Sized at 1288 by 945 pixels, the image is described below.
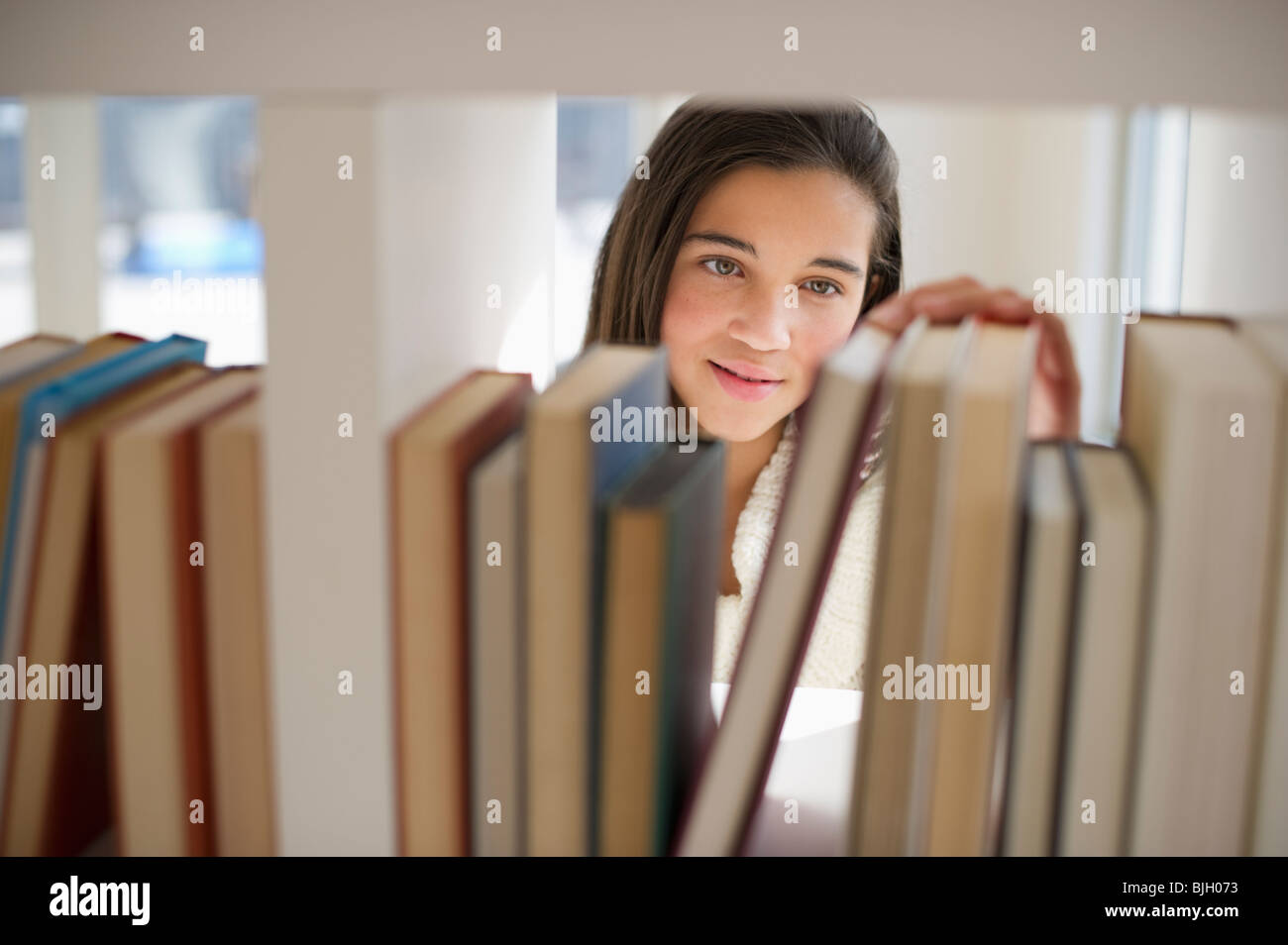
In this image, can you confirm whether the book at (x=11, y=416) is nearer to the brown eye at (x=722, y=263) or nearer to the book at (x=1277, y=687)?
the book at (x=1277, y=687)

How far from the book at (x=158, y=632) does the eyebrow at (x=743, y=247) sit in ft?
3.51

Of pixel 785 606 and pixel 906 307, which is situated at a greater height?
pixel 906 307

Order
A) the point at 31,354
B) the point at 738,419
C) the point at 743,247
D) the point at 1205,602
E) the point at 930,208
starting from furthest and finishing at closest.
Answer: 1. the point at 930,208
2. the point at 738,419
3. the point at 743,247
4. the point at 31,354
5. the point at 1205,602

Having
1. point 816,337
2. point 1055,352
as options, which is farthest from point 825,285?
point 1055,352

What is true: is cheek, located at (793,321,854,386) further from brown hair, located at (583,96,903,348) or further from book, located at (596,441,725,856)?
book, located at (596,441,725,856)

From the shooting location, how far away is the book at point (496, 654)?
1.81 feet

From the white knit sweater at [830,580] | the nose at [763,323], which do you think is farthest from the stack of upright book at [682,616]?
the white knit sweater at [830,580]

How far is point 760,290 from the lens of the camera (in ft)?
5.25

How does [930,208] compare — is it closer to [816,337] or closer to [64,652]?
[816,337]

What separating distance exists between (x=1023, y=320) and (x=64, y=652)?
2.10ft

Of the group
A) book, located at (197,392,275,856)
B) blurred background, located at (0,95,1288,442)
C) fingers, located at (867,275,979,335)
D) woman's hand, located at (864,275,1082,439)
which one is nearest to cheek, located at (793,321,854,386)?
blurred background, located at (0,95,1288,442)

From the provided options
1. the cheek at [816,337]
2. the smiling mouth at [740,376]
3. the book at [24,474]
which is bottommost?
the book at [24,474]
